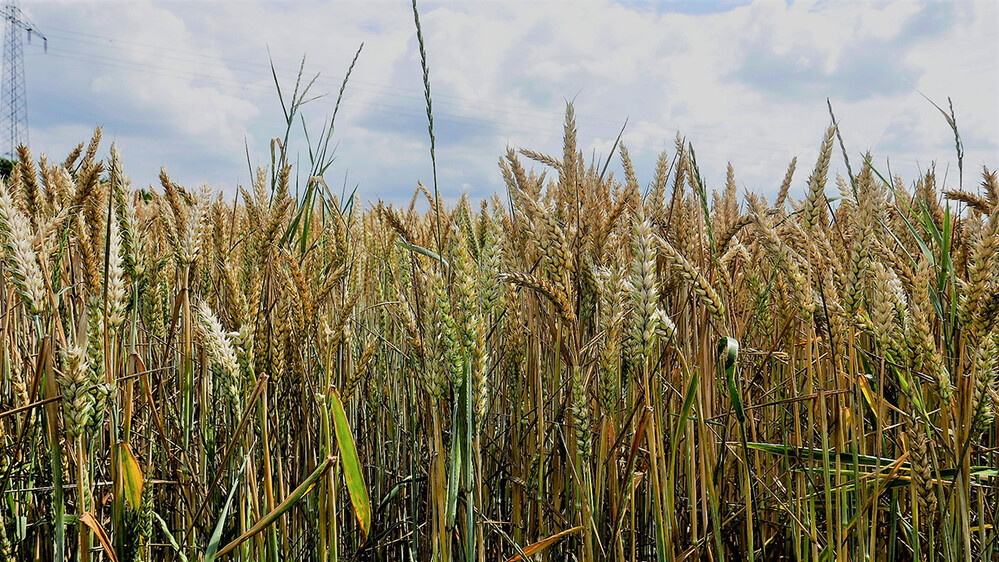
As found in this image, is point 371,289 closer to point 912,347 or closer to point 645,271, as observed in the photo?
point 645,271

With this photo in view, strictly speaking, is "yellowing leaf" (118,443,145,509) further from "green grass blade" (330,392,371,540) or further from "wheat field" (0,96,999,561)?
"green grass blade" (330,392,371,540)

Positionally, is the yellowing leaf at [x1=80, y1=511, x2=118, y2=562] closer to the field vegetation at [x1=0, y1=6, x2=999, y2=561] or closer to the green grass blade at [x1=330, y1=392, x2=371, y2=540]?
the field vegetation at [x1=0, y1=6, x2=999, y2=561]

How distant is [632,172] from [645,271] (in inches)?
40.7

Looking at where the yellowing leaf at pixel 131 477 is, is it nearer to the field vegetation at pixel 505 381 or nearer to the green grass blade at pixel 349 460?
the field vegetation at pixel 505 381

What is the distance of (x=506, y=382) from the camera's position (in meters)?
1.75

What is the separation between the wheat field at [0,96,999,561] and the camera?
36.4 inches

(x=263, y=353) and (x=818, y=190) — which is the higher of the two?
(x=818, y=190)

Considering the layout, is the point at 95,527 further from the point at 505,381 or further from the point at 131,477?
the point at 505,381

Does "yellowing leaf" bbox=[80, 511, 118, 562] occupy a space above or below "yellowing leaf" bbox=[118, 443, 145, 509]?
below

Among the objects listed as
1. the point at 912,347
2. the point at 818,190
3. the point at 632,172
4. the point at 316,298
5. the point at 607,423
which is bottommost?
the point at 607,423

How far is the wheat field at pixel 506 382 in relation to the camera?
93 centimetres

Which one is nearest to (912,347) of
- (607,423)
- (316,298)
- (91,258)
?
(607,423)

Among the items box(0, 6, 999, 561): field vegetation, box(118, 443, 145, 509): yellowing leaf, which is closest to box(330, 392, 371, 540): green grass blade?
box(0, 6, 999, 561): field vegetation

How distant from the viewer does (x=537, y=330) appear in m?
1.29
